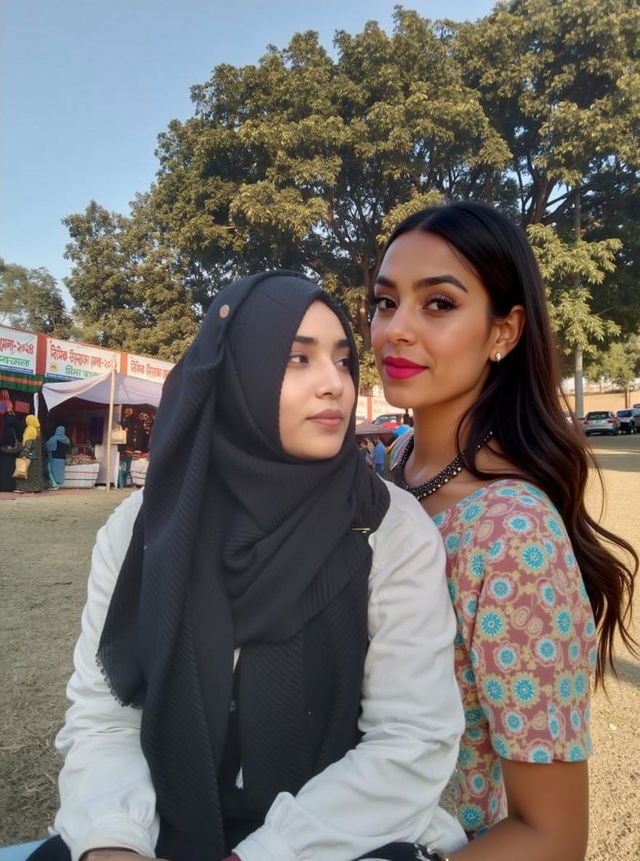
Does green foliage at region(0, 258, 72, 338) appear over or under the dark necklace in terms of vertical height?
over

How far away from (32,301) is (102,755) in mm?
35122

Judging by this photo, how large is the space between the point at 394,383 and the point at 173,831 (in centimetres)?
100

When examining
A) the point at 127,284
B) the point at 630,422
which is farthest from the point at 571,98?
the point at 630,422

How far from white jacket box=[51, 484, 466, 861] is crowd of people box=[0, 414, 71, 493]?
1256cm

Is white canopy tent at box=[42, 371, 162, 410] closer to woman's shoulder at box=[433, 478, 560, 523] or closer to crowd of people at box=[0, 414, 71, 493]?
crowd of people at box=[0, 414, 71, 493]

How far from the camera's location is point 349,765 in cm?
105

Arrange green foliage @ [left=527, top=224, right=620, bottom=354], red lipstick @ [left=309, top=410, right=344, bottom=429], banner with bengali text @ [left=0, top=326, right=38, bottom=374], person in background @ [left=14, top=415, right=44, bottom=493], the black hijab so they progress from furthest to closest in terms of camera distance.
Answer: green foliage @ [left=527, top=224, right=620, bottom=354] → person in background @ [left=14, top=415, right=44, bottom=493] → banner with bengali text @ [left=0, top=326, right=38, bottom=374] → red lipstick @ [left=309, top=410, right=344, bottom=429] → the black hijab

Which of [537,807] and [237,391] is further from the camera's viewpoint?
[237,391]

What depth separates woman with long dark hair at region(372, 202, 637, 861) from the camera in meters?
1.08

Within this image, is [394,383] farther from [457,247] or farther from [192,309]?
[192,309]

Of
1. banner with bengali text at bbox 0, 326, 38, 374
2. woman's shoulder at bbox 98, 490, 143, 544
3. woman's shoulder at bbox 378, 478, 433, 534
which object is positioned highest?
banner with bengali text at bbox 0, 326, 38, 374

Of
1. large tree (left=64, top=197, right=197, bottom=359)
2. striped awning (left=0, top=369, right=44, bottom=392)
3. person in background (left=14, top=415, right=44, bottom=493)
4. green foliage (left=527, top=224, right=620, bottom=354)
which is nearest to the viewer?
striped awning (left=0, top=369, right=44, bottom=392)

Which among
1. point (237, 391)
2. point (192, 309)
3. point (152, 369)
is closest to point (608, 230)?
point (152, 369)

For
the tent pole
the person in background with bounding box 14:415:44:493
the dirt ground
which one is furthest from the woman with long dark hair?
the person in background with bounding box 14:415:44:493
